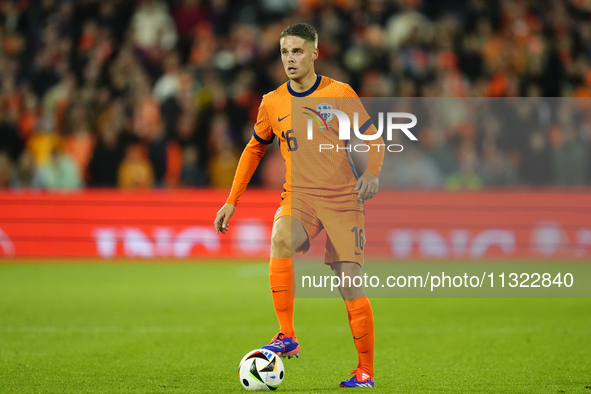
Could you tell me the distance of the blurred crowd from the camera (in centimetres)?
1200

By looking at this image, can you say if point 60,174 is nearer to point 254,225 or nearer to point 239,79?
point 254,225

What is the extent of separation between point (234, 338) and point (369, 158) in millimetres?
2799

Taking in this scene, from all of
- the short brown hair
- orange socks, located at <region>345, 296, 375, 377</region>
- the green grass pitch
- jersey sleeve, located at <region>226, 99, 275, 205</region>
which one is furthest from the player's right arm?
the green grass pitch

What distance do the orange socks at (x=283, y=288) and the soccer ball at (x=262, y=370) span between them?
25 centimetres

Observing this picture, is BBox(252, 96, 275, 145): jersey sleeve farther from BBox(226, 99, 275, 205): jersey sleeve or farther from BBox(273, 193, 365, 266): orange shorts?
BBox(273, 193, 365, 266): orange shorts

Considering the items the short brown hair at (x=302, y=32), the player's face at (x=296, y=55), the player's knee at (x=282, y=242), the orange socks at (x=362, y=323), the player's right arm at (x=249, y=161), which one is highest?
the short brown hair at (x=302, y=32)

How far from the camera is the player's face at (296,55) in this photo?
4.79m

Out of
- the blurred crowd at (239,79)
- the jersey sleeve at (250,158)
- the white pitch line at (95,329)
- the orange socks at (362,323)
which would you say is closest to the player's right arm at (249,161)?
the jersey sleeve at (250,158)

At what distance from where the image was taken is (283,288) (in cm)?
492

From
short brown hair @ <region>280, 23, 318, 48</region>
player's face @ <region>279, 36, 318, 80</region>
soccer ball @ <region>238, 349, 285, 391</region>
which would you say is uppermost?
short brown hair @ <region>280, 23, 318, 48</region>

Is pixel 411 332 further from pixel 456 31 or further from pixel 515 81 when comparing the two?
pixel 456 31

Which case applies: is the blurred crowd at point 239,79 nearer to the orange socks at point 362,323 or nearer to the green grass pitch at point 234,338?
the green grass pitch at point 234,338

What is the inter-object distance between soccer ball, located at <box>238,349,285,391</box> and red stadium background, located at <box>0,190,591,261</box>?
714 cm

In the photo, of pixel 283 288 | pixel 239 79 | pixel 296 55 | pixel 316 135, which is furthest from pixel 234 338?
pixel 239 79
